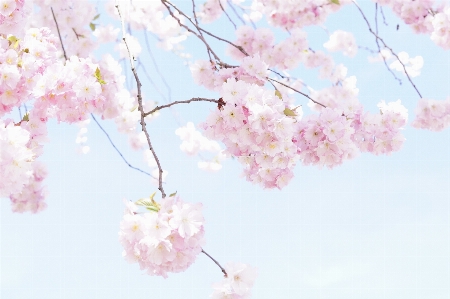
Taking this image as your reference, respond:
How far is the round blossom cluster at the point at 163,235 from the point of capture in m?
1.68

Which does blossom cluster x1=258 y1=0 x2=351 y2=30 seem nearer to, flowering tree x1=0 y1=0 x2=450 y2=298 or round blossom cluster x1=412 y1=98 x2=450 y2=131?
flowering tree x1=0 y1=0 x2=450 y2=298

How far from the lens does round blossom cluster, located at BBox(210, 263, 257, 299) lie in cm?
197

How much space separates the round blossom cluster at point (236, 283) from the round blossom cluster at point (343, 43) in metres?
4.19

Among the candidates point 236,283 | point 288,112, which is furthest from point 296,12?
point 236,283

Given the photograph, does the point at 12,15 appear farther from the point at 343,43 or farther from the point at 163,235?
the point at 343,43

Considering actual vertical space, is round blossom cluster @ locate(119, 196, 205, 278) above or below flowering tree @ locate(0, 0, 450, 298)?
below

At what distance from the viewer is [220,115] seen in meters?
2.10

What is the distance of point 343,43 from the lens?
573 centimetres

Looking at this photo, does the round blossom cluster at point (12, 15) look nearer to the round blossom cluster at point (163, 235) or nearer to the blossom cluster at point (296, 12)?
the round blossom cluster at point (163, 235)

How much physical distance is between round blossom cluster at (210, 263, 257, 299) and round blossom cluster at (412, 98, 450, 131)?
2407 millimetres

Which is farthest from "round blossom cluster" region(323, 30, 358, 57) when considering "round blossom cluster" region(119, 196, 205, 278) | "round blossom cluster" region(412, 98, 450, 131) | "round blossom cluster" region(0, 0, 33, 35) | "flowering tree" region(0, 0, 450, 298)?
"round blossom cluster" region(119, 196, 205, 278)

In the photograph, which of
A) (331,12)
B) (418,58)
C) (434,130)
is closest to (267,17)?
(331,12)

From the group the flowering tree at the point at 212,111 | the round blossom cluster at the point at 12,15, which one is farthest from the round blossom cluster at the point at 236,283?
the round blossom cluster at the point at 12,15

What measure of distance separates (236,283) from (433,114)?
248cm
